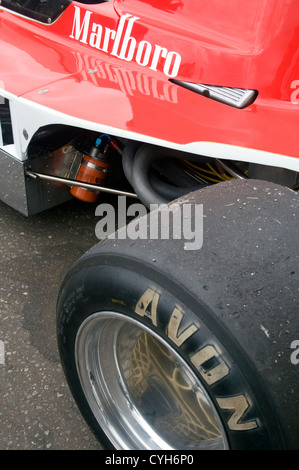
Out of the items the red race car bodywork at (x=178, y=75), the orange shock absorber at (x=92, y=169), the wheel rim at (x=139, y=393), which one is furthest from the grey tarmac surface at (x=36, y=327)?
the red race car bodywork at (x=178, y=75)

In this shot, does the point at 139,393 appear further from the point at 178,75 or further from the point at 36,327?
the point at 178,75

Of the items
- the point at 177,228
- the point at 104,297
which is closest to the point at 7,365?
the point at 104,297

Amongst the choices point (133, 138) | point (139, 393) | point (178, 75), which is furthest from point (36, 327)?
point (178, 75)

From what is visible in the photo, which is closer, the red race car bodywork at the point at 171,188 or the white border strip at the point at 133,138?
the red race car bodywork at the point at 171,188

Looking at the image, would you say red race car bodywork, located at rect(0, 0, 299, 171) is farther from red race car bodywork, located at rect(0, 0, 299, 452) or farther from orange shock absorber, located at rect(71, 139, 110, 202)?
orange shock absorber, located at rect(71, 139, 110, 202)

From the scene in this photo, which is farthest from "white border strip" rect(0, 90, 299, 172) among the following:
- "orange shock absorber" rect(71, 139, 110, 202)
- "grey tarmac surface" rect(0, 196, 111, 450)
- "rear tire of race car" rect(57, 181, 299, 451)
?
"grey tarmac surface" rect(0, 196, 111, 450)

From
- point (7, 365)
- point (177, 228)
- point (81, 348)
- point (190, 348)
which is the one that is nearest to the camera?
point (190, 348)

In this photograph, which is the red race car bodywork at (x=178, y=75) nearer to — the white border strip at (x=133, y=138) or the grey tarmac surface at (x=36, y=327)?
the white border strip at (x=133, y=138)

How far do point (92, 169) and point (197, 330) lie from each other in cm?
Answer: 143

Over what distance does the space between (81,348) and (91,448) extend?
→ 421mm

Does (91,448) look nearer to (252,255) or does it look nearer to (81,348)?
(81,348)

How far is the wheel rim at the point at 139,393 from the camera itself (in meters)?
1.76

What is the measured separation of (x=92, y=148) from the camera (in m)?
2.65

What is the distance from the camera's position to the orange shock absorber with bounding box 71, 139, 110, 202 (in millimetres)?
2650
